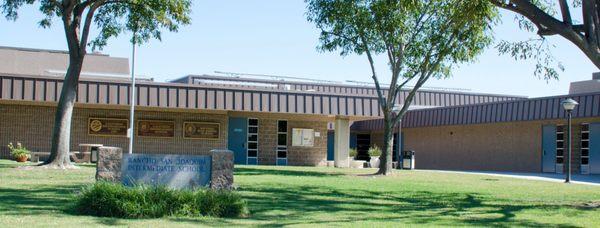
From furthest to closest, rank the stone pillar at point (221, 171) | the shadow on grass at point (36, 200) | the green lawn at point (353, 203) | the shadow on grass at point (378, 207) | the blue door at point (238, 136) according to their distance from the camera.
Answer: the blue door at point (238, 136), the stone pillar at point (221, 171), the shadow on grass at point (378, 207), the shadow on grass at point (36, 200), the green lawn at point (353, 203)

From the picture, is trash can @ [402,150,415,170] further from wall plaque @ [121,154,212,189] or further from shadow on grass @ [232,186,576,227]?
wall plaque @ [121,154,212,189]

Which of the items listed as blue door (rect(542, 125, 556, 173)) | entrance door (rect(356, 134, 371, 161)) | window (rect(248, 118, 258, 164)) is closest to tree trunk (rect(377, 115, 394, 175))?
blue door (rect(542, 125, 556, 173))

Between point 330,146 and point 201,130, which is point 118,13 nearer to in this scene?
point 201,130

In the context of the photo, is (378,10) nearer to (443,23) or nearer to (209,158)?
(443,23)

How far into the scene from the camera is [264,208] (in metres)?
13.3

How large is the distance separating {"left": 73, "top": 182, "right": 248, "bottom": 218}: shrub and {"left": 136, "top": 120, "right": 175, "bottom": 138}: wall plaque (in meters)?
21.4

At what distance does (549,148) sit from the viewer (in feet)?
109

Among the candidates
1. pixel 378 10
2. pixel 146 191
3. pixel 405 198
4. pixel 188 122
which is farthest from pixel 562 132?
pixel 146 191

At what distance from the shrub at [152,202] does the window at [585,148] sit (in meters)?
23.0

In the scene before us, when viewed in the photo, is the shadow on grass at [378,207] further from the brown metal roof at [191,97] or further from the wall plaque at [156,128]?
the wall plaque at [156,128]

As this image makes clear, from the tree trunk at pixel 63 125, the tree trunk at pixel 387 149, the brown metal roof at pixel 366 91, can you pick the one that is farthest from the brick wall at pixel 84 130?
the brown metal roof at pixel 366 91

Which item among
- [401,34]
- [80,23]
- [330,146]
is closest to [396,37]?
[401,34]

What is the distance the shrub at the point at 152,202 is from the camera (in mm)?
11469

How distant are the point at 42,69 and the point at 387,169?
22.0 metres
